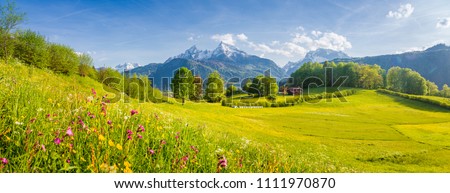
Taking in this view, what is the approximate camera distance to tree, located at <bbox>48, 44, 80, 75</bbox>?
149ft

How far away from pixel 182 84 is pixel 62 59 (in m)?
24.2

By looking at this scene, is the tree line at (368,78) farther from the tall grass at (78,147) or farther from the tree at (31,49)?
the tree at (31,49)

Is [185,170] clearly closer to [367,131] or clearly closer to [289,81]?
[367,131]

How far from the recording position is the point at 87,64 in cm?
6334

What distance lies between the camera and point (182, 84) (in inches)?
2437

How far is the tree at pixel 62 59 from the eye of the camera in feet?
149

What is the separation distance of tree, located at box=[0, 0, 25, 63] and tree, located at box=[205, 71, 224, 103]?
49.4m

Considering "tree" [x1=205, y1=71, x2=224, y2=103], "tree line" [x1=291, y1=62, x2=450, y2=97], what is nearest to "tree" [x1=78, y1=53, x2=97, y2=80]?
"tree" [x1=205, y1=71, x2=224, y2=103]

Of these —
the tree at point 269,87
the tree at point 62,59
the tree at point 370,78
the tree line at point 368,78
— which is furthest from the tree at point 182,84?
the tree at point 370,78

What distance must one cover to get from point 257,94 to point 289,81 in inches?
912

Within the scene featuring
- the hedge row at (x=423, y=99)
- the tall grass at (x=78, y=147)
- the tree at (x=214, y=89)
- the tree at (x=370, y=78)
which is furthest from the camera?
the tree at (x=370, y=78)

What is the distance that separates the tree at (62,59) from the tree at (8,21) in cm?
859

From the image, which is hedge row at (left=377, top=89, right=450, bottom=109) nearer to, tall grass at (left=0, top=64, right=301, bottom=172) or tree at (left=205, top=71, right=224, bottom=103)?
tree at (left=205, top=71, right=224, bottom=103)

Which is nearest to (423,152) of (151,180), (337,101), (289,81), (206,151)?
(206,151)
